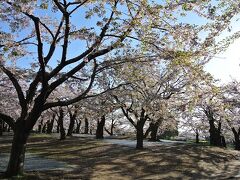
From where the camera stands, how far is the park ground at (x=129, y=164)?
2036 centimetres

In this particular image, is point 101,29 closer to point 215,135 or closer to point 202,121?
point 215,135

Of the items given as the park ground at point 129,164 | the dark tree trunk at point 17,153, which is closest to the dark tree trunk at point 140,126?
the park ground at point 129,164

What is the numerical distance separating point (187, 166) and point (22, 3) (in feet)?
55.2

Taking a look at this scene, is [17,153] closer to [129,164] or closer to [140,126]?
[129,164]

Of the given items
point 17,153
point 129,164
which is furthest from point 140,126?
point 17,153

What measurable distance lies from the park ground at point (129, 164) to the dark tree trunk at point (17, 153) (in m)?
0.59

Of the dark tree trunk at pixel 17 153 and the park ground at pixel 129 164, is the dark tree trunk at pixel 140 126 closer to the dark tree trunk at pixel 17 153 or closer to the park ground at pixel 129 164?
the park ground at pixel 129 164

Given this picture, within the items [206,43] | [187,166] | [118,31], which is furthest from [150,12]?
[187,166]

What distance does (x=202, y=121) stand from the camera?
63.6 metres

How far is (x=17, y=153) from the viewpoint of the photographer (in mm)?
16812

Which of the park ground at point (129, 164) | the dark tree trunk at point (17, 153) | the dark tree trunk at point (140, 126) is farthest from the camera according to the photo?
the dark tree trunk at point (140, 126)

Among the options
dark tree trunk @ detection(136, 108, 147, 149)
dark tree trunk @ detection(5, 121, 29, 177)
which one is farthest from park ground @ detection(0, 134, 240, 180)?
dark tree trunk @ detection(136, 108, 147, 149)

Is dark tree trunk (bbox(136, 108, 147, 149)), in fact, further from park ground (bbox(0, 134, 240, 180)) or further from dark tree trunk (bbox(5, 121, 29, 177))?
dark tree trunk (bbox(5, 121, 29, 177))

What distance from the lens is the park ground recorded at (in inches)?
802
